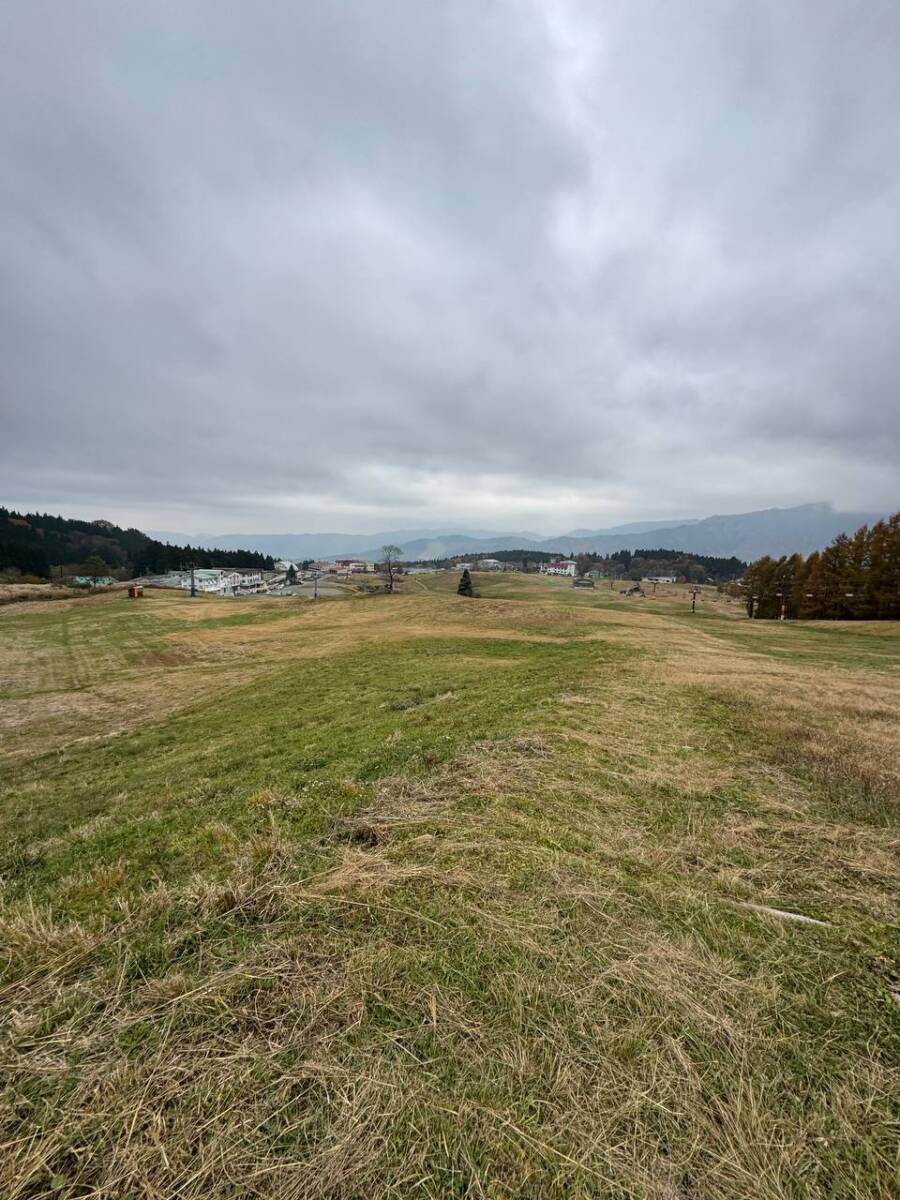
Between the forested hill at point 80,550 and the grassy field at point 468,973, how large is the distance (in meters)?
142

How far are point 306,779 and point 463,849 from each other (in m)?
4.64

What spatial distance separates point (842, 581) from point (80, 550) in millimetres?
219412

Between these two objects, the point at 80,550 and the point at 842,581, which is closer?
the point at 842,581

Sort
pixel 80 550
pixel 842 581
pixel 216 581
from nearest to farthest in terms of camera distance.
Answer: pixel 842 581
pixel 216 581
pixel 80 550

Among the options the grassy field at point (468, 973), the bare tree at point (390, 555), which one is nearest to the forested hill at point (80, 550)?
the bare tree at point (390, 555)

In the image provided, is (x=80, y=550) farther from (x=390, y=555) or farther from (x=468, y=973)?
(x=468, y=973)

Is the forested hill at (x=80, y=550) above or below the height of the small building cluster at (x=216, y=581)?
above

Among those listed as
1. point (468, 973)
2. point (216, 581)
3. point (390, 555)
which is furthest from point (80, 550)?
point (468, 973)

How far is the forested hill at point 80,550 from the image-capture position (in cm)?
11506

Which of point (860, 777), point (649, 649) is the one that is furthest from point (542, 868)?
point (649, 649)

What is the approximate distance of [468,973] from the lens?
410cm

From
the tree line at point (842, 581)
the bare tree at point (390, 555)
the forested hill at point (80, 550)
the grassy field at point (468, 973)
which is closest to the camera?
the grassy field at point (468, 973)

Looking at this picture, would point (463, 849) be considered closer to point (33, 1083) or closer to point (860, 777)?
point (33, 1083)

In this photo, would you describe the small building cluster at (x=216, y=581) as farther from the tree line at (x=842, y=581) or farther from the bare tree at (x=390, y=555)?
the tree line at (x=842, y=581)
